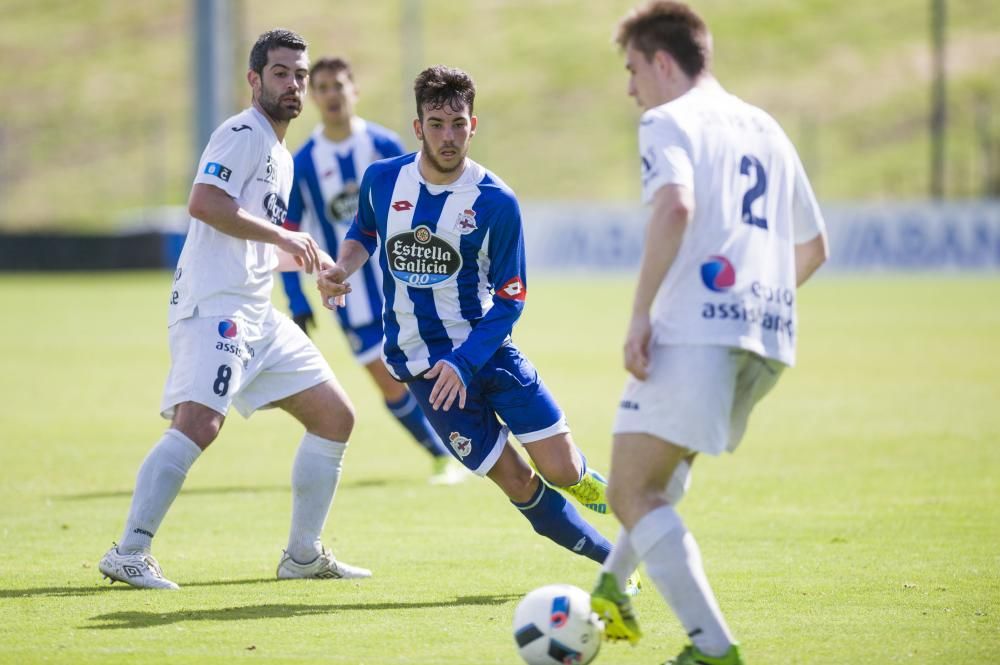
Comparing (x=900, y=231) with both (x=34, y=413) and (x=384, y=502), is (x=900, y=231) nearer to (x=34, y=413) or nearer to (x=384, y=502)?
(x=34, y=413)

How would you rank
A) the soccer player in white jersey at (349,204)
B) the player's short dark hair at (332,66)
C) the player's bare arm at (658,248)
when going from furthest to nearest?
the soccer player in white jersey at (349,204) < the player's short dark hair at (332,66) < the player's bare arm at (658,248)

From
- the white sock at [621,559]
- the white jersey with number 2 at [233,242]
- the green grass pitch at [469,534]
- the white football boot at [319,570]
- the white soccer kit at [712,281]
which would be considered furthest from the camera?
the white football boot at [319,570]

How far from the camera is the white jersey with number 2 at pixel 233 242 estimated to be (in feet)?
Result: 22.2

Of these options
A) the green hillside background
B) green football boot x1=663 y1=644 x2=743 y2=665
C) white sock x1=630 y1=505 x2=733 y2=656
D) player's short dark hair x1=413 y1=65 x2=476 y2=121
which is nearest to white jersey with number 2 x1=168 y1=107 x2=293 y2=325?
player's short dark hair x1=413 y1=65 x2=476 y2=121

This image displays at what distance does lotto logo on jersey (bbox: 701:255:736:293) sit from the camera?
4.96m

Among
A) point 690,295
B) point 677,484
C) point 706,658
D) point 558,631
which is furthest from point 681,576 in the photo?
point 690,295

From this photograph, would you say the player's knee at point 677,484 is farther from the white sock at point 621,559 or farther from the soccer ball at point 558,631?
the soccer ball at point 558,631

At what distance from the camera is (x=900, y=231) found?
34594 mm

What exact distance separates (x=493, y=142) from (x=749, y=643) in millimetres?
50575

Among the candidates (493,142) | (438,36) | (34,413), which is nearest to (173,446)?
(34,413)

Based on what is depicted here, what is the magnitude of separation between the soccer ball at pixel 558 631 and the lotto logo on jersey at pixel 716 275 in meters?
1.28

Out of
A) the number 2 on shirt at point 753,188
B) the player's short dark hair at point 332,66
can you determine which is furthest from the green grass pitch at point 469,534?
the player's short dark hair at point 332,66

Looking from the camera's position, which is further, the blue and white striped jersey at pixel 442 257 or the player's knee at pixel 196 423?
the player's knee at pixel 196 423

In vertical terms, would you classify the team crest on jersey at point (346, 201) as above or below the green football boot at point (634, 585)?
above
